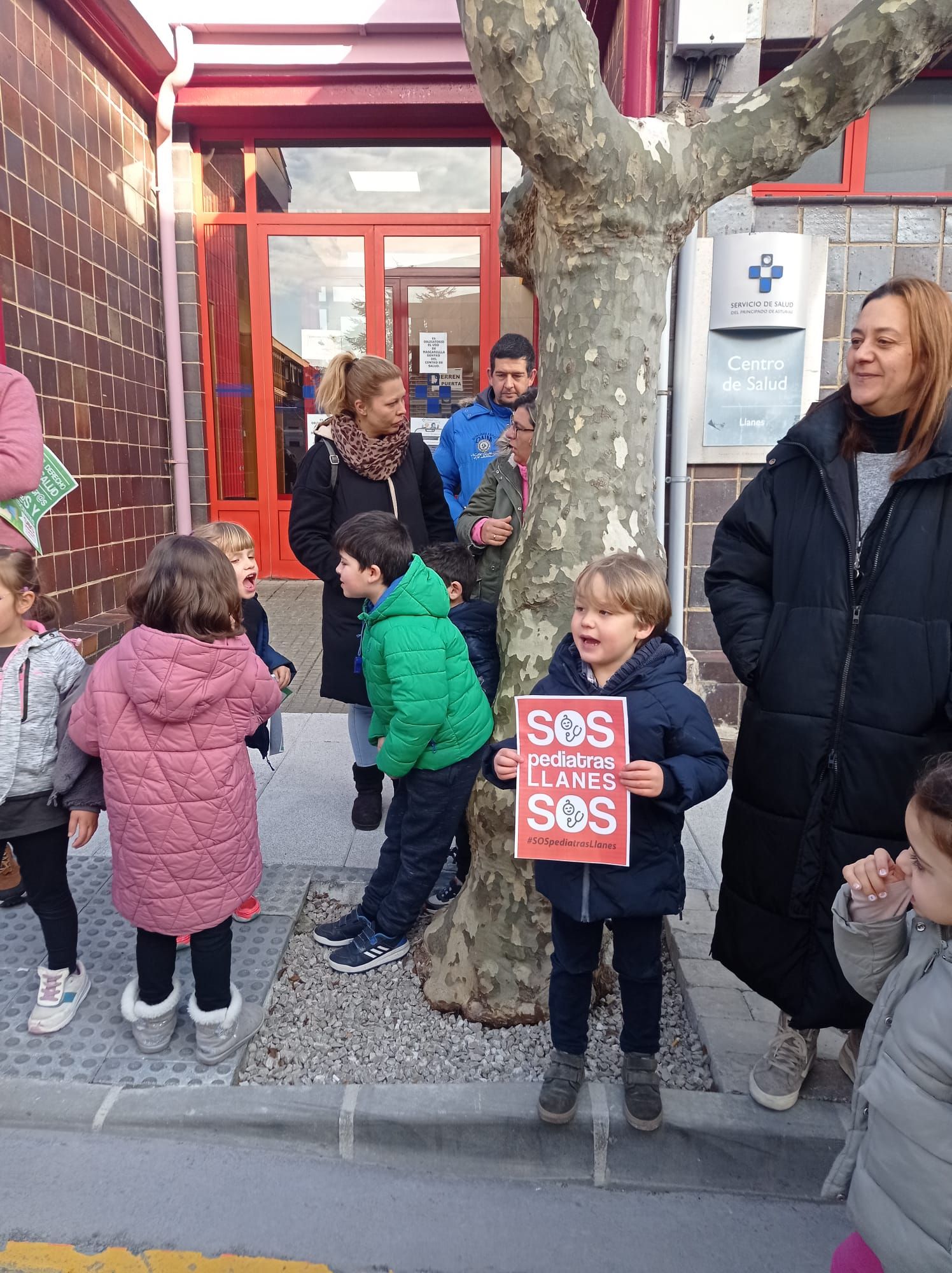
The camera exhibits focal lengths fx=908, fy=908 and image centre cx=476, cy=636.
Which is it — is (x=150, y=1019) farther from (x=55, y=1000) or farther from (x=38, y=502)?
(x=38, y=502)

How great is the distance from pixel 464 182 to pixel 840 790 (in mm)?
7166

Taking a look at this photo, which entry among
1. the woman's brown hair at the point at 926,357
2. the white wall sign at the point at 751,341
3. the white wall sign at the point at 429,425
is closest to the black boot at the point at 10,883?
the woman's brown hair at the point at 926,357

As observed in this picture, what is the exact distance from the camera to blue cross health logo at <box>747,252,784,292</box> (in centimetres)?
501

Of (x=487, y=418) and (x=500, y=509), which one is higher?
(x=487, y=418)

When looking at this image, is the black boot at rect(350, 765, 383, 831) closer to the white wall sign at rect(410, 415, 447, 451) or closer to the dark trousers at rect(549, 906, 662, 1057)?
the dark trousers at rect(549, 906, 662, 1057)

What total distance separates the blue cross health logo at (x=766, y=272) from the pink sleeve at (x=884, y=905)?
13.6ft

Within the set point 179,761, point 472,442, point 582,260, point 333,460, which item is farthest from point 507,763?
point 472,442

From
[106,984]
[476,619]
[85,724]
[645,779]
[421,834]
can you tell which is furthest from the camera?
[476,619]

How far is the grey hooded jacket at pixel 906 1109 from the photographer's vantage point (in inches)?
59.8

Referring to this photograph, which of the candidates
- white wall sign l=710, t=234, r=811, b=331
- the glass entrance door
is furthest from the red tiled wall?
white wall sign l=710, t=234, r=811, b=331

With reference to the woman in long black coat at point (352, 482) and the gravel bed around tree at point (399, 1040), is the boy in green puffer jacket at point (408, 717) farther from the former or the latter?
the woman in long black coat at point (352, 482)

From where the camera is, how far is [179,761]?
246 cm

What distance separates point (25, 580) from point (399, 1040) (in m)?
1.80

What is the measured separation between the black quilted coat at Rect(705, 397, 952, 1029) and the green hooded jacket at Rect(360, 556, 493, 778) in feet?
2.89
